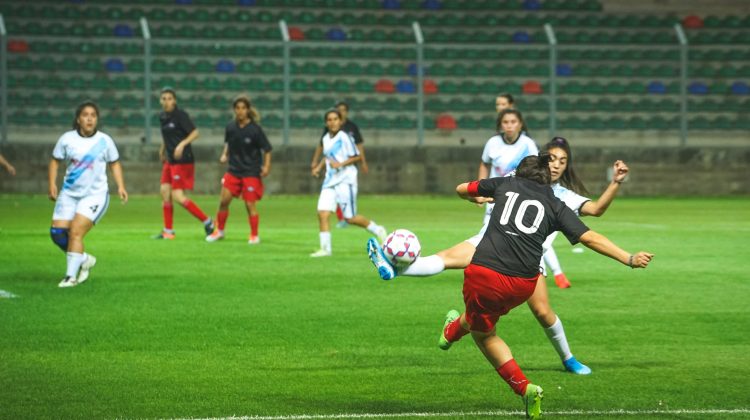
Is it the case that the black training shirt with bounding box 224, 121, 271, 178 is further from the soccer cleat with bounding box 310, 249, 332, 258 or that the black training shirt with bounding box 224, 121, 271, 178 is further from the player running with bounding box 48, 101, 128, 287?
the player running with bounding box 48, 101, 128, 287

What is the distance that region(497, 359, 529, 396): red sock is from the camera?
6473 mm

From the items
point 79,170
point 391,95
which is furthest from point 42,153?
point 79,170

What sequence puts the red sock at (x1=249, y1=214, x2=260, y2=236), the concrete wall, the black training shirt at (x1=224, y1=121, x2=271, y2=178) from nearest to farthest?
the red sock at (x1=249, y1=214, x2=260, y2=236) → the black training shirt at (x1=224, y1=121, x2=271, y2=178) → the concrete wall

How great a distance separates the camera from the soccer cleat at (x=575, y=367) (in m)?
7.81

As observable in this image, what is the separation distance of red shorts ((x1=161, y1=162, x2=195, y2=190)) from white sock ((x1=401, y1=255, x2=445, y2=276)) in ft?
39.7

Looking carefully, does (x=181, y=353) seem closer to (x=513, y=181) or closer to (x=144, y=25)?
(x=513, y=181)

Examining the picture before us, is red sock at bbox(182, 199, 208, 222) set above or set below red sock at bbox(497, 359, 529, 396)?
below

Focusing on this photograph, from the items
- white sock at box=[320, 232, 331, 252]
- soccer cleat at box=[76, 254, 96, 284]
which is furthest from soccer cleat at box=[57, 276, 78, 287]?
white sock at box=[320, 232, 331, 252]

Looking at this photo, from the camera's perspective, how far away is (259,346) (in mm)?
8781

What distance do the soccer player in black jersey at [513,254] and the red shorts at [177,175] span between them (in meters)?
12.8

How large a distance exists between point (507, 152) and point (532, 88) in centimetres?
2091

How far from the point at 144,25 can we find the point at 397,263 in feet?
Result: 75.9

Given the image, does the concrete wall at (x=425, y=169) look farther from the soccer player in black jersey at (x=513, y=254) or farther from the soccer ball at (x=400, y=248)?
the soccer player in black jersey at (x=513, y=254)

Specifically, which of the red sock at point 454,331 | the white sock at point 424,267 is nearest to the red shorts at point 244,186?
the red sock at point 454,331
